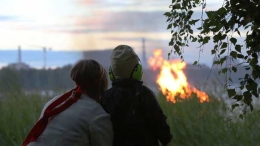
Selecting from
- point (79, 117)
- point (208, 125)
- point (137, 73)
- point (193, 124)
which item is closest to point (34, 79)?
point (193, 124)

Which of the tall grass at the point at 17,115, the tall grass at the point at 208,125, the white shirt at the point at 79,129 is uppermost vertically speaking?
the white shirt at the point at 79,129

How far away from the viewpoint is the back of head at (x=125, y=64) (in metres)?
2.59

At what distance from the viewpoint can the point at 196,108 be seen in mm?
5219

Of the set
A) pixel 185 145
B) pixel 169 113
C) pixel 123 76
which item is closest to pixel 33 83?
pixel 169 113

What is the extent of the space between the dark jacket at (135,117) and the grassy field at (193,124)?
1.71 m

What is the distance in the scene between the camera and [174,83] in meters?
5.48

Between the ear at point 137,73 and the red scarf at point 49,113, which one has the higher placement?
the ear at point 137,73

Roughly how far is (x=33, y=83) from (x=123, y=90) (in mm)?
4868

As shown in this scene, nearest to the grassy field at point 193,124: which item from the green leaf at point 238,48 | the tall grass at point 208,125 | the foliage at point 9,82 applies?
the tall grass at point 208,125

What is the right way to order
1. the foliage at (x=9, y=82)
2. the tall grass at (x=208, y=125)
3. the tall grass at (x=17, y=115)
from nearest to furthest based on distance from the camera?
the tall grass at (x=208, y=125)
the tall grass at (x=17, y=115)
the foliage at (x=9, y=82)

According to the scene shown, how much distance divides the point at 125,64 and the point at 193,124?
7.70 feet

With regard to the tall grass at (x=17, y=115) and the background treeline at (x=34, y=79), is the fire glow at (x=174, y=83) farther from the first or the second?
the tall grass at (x=17, y=115)

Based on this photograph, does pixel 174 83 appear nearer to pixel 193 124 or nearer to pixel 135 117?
pixel 193 124

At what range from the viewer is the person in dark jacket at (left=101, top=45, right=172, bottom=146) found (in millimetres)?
2541
